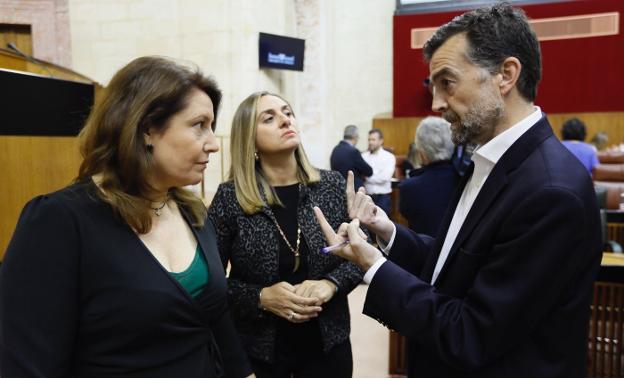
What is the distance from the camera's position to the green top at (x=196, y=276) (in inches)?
47.5

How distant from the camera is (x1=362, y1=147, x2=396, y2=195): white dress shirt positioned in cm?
615

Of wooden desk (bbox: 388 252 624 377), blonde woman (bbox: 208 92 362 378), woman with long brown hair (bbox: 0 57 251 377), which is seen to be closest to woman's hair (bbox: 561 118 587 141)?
wooden desk (bbox: 388 252 624 377)

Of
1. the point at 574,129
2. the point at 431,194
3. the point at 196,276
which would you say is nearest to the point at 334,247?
the point at 196,276

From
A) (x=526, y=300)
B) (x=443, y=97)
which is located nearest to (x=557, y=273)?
(x=526, y=300)

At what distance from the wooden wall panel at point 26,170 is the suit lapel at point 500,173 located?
4.01 metres

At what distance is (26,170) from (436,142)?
3579 mm

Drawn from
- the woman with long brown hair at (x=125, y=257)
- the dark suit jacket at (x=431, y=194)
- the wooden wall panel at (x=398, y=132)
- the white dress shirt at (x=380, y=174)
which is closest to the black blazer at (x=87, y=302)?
the woman with long brown hair at (x=125, y=257)

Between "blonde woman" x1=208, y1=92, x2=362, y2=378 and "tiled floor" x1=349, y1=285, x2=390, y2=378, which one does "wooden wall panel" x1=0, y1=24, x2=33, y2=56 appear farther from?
"blonde woman" x1=208, y1=92, x2=362, y2=378

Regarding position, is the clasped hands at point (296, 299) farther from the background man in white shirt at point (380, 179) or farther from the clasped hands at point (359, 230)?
the background man in white shirt at point (380, 179)

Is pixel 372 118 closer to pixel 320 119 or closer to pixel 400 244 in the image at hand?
pixel 320 119

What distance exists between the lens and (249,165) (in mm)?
1877

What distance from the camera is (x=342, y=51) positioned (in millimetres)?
11680

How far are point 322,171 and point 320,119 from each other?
28.1ft

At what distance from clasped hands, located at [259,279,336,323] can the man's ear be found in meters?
0.91
